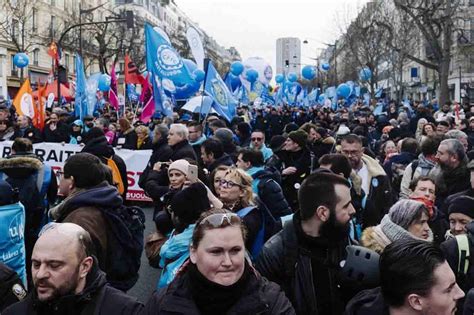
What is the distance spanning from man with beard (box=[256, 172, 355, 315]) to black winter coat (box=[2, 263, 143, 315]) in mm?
772

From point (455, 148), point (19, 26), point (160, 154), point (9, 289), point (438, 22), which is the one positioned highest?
point (19, 26)

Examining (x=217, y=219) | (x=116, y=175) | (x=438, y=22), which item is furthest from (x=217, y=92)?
(x=438, y=22)

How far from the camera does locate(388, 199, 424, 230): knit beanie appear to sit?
11.2ft

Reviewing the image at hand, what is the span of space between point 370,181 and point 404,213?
7.67 feet

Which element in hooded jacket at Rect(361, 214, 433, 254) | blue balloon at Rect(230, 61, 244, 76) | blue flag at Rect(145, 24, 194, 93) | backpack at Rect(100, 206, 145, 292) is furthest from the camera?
blue balloon at Rect(230, 61, 244, 76)

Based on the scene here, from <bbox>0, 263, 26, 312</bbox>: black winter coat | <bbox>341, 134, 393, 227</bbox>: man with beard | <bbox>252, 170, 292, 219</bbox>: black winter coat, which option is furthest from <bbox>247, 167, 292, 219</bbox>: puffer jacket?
<bbox>0, 263, 26, 312</bbox>: black winter coat

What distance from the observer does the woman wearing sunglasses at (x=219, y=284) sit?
2484 millimetres

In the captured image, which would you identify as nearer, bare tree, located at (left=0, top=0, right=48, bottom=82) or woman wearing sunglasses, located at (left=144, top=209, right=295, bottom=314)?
woman wearing sunglasses, located at (left=144, top=209, right=295, bottom=314)

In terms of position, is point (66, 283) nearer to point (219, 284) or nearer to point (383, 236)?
point (219, 284)

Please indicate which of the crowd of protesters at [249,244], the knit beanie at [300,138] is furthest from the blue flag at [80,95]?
the crowd of protesters at [249,244]

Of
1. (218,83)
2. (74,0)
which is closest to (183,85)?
(218,83)

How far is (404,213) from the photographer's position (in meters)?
3.43

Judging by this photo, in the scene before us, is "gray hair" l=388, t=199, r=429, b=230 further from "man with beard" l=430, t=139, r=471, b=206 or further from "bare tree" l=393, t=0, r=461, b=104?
"bare tree" l=393, t=0, r=461, b=104

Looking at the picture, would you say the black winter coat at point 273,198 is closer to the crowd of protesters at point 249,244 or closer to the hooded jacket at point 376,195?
the crowd of protesters at point 249,244
